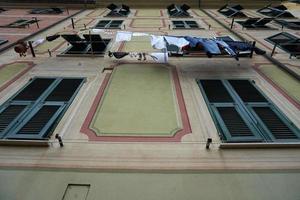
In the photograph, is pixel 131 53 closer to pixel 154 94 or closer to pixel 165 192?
pixel 154 94

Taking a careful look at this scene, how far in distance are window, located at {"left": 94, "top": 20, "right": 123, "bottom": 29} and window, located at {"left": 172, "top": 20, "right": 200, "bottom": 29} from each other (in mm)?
5429

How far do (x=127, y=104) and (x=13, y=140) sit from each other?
4330mm

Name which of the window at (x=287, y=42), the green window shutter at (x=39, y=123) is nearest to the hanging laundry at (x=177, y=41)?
the green window shutter at (x=39, y=123)

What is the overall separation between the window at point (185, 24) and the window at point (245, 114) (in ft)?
39.2

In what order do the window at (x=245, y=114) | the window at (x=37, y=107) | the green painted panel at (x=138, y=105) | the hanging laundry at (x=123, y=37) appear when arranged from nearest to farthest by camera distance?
the window at (x=245, y=114)
the window at (x=37, y=107)
the green painted panel at (x=138, y=105)
the hanging laundry at (x=123, y=37)

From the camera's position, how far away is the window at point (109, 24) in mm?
21938

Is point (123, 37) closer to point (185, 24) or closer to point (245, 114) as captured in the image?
point (245, 114)

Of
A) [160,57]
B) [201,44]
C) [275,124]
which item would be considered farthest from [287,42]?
[275,124]

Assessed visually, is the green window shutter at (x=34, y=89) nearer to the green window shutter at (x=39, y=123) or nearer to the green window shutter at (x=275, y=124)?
the green window shutter at (x=39, y=123)

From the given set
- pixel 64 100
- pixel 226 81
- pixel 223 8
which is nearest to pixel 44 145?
pixel 64 100

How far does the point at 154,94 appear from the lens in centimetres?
1076

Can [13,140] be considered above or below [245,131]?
below

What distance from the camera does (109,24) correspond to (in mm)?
22859

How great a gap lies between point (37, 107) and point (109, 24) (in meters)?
15.4
